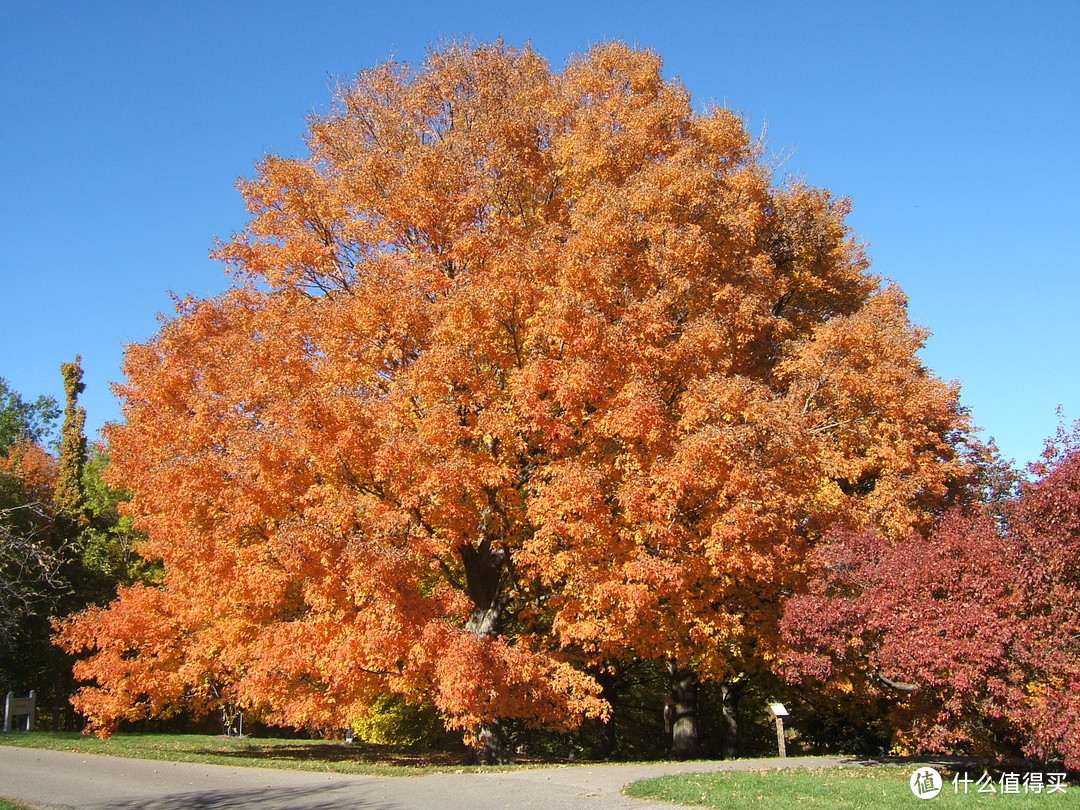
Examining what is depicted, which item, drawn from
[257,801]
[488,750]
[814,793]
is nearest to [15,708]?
[488,750]

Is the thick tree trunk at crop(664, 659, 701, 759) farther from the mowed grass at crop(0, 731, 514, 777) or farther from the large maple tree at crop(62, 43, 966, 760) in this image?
the mowed grass at crop(0, 731, 514, 777)

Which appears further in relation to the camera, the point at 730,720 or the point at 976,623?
the point at 730,720

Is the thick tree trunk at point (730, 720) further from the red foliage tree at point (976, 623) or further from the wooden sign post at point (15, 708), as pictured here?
the wooden sign post at point (15, 708)

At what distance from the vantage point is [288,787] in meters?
10.9

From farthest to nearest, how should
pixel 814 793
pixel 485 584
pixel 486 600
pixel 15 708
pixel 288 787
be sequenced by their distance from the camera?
pixel 15 708, pixel 485 584, pixel 486 600, pixel 288 787, pixel 814 793

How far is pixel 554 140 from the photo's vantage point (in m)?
19.1

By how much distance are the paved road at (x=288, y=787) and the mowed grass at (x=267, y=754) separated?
2.79ft

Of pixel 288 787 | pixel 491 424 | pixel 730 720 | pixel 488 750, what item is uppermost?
pixel 491 424

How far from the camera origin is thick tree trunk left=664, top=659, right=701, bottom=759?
19.7m

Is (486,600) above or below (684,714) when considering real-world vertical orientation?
above

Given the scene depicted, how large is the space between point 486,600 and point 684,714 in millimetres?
7076

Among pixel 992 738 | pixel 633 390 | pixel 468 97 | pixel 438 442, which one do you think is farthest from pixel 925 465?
pixel 468 97

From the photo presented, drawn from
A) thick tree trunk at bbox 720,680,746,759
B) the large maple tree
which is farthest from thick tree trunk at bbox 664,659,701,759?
the large maple tree

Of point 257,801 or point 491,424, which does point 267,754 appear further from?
point 491,424
